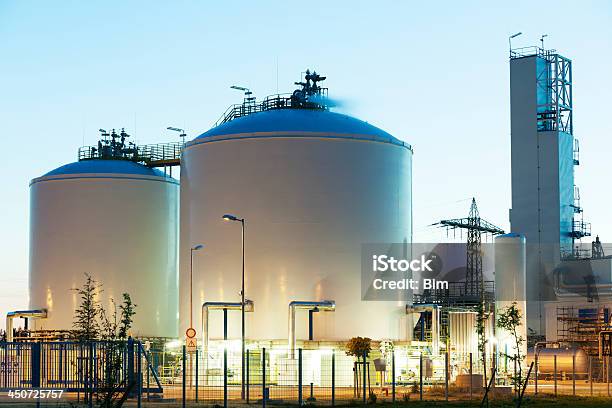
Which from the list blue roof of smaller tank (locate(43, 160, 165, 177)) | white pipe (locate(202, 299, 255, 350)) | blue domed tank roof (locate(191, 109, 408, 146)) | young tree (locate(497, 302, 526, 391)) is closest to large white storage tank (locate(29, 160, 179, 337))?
blue roof of smaller tank (locate(43, 160, 165, 177))

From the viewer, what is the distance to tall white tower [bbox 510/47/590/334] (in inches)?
3506

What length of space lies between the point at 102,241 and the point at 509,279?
2581 centimetres

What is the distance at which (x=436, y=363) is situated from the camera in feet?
203

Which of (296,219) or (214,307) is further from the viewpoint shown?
(296,219)

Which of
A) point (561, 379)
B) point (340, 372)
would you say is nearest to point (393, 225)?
point (340, 372)

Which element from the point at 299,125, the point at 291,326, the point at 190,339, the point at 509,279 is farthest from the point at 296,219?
the point at 509,279

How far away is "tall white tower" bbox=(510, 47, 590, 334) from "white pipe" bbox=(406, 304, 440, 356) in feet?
85.8

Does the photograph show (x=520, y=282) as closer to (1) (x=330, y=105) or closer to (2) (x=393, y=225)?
(2) (x=393, y=225)

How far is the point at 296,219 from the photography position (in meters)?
60.5

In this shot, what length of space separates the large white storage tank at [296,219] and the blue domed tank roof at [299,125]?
Answer: 86 millimetres

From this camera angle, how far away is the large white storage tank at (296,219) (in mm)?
60094

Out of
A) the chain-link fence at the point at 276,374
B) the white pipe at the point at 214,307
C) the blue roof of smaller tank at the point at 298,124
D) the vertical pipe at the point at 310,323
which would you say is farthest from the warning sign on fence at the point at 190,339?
the blue roof of smaller tank at the point at 298,124

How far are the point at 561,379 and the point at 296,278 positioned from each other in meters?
18.7

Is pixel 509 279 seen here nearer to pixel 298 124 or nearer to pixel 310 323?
pixel 310 323
